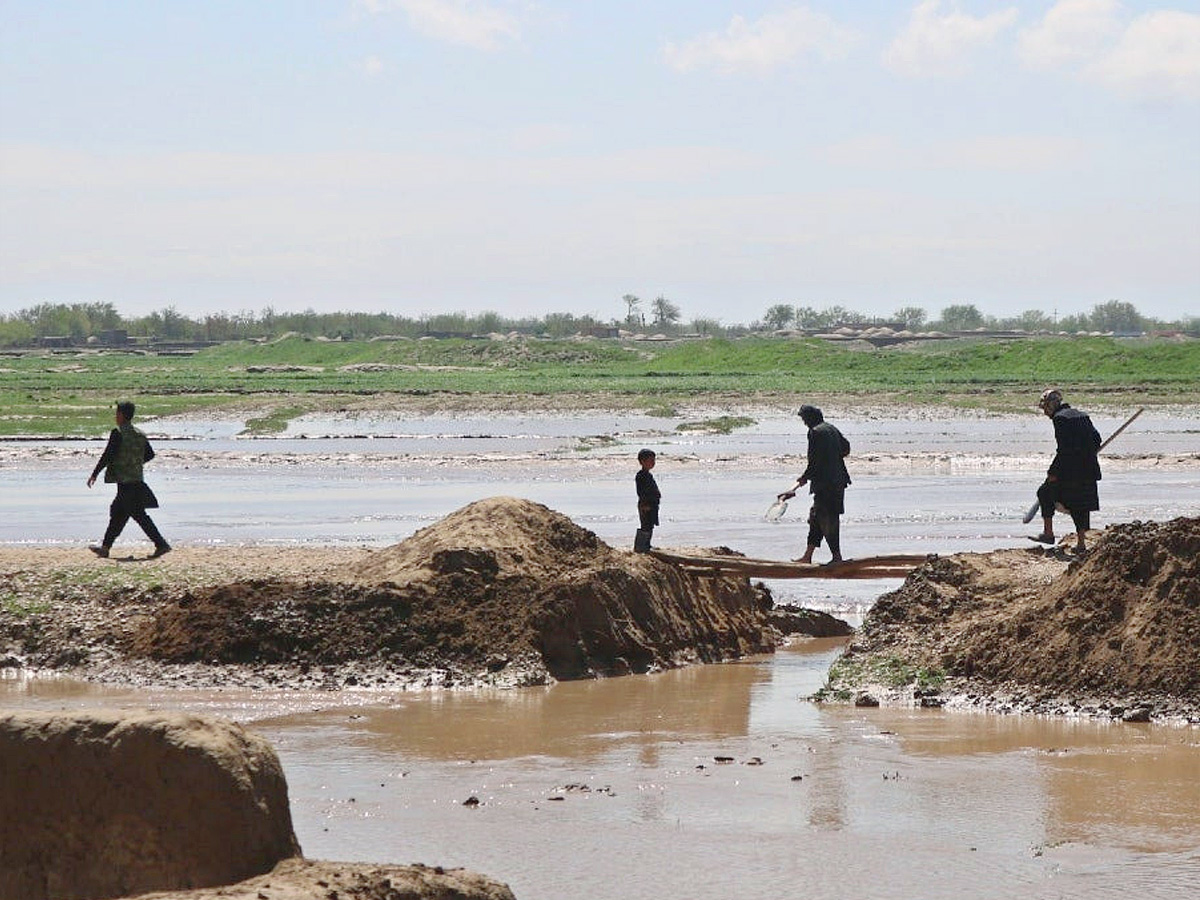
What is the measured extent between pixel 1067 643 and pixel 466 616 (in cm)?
425

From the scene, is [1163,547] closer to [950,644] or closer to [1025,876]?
[950,644]

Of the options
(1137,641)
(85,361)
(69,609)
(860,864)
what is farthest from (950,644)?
(85,361)

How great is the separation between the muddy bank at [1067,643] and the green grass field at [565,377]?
1368 inches

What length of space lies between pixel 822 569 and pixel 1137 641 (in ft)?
9.69

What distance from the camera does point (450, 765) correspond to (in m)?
10.5

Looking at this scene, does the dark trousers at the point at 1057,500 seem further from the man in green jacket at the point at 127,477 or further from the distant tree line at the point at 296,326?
the distant tree line at the point at 296,326

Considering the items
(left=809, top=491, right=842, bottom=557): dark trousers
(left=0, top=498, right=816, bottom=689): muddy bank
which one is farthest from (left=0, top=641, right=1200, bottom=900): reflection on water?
(left=809, top=491, right=842, bottom=557): dark trousers

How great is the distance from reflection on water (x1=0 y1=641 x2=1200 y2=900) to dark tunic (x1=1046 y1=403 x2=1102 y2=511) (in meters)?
2.77

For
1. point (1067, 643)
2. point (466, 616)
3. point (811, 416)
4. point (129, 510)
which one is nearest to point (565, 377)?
point (129, 510)

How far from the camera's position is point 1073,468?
14219 mm

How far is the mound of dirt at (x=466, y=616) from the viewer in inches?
531

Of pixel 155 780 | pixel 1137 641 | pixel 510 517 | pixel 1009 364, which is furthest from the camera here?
pixel 1009 364

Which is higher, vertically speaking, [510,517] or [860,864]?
[510,517]

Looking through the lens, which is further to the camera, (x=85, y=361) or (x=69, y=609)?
(x=85, y=361)
